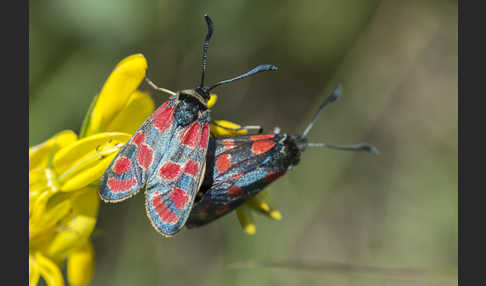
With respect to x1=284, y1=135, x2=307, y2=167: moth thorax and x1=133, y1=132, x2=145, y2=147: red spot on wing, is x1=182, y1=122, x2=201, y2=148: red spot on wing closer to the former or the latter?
x1=133, y1=132, x2=145, y2=147: red spot on wing

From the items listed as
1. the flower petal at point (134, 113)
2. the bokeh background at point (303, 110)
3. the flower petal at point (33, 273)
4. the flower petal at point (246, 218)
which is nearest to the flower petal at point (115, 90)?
the flower petal at point (134, 113)

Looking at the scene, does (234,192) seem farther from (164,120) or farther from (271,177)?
(164,120)

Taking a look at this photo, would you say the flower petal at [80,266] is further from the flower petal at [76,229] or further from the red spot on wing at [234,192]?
the red spot on wing at [234,192]

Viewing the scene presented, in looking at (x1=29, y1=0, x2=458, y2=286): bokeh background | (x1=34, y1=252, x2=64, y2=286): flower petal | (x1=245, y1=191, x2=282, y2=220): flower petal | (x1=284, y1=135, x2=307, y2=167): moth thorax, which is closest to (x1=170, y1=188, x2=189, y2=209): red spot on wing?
(x1=245, y1=191, x2=282, y2=220): flower petal

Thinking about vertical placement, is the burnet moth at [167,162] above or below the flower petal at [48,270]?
above

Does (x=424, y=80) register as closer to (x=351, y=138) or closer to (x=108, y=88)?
(x=351, y=138)

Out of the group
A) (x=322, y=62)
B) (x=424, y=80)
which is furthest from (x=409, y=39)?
(x=322, y=62)
